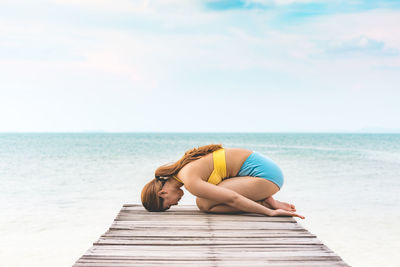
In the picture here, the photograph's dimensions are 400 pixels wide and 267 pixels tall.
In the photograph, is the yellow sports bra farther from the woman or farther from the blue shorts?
the blue shorts

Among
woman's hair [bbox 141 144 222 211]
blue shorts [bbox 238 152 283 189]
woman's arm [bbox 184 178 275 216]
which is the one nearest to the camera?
woman's arm [bbox 184 178 275 216]

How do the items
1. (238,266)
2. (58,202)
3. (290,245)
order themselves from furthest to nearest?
(58,202) < (290,245) < (238,266)

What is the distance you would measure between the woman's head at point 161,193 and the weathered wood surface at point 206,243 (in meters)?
0.12

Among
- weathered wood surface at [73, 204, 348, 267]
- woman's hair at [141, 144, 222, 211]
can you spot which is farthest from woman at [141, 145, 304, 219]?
weathered wood surface at [73, 204, 348, 267]

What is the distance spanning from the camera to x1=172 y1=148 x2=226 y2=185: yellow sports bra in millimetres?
3941

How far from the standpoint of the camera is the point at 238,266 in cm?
254

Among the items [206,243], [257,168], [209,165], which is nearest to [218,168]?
[209,165]

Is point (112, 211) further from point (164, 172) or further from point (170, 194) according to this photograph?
point (164, 172)

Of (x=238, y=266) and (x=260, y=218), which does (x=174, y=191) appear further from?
(x=238, y=266)

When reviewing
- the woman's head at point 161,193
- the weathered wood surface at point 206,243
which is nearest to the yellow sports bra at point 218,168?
the woman's head at point 161,193

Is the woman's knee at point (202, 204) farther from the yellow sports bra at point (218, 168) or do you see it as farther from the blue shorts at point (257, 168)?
the blue shorts at point (257, 168)

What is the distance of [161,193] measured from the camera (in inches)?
158

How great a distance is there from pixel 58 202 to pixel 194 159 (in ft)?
19.1

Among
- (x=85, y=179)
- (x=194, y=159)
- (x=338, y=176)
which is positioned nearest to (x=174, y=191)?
(x=194, y=159)
